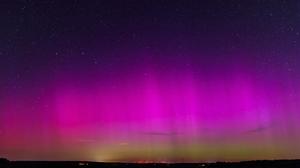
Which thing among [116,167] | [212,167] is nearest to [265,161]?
[212,167]

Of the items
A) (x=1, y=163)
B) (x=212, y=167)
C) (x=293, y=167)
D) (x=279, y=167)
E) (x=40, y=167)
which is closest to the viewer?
(x=1, y=163)

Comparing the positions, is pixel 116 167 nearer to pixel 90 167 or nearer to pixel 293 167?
pixel 90 167

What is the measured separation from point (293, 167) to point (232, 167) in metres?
30.0

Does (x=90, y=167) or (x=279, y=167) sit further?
(x=90, y=167)

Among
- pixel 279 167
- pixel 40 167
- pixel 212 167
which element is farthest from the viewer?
pixel 212 167

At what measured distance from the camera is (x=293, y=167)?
126 meters

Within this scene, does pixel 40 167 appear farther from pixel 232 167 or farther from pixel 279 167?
pixel 279 167

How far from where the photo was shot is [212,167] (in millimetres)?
163500

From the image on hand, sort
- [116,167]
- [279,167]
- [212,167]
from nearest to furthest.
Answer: [279,167] < [212,167] < [116,167]

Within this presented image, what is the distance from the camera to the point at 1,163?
106 m

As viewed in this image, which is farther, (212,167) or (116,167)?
(116,167)

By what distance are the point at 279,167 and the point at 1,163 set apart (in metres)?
74.9

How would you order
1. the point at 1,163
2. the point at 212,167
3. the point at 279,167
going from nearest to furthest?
the point at 1,163 < the point at 279,167 < the point at 212,167

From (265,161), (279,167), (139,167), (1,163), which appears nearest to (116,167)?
(139,167)
